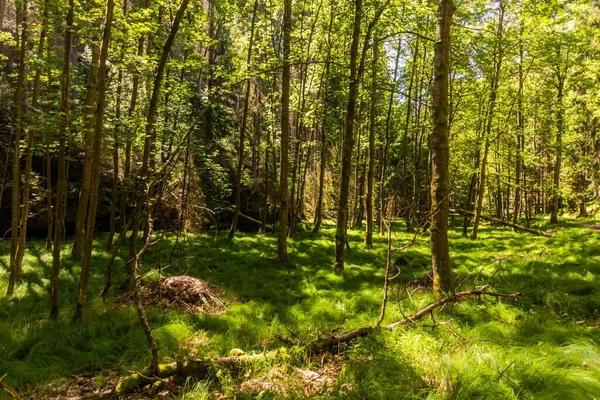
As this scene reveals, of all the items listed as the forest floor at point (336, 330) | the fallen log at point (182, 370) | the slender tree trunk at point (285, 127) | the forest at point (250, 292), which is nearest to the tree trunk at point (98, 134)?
the forest at point (250, 292)

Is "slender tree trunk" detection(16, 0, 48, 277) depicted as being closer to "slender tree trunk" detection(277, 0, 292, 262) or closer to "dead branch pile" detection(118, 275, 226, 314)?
"dead branch pile" detection(118, 275, 226, 314)

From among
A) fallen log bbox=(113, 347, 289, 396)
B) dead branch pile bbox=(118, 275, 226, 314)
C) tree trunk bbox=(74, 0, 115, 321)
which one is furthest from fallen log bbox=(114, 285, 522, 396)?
dead branch pile bbox=(118, 275, 226, 314)

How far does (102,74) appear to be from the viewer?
527cm

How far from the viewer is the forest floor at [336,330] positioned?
3244 mm

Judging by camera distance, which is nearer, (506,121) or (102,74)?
(102,74)

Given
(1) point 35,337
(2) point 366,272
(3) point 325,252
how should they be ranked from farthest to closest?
(3) point 325,252, (2) point 366,272, (1) point 35,337

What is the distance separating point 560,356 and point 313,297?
472cm

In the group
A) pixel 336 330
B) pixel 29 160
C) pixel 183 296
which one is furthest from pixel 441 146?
pixel 29 160

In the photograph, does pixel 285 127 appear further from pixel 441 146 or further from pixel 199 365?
pixel 199 365

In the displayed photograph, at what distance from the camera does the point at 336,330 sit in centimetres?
463

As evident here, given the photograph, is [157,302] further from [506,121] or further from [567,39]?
[506,121]

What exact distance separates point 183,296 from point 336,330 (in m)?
3.80

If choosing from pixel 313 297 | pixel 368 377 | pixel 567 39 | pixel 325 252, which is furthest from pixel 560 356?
pixel 567 39

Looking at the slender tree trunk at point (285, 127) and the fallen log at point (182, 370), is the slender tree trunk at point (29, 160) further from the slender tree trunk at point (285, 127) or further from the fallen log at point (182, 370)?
the slender tree trunk at point (285, 127)
